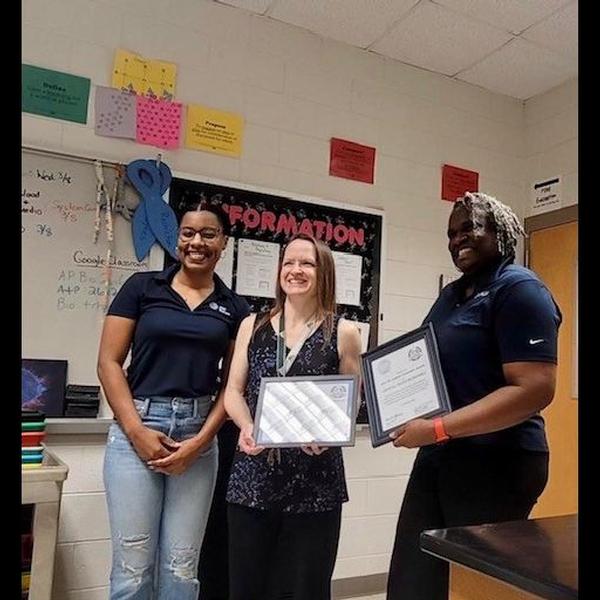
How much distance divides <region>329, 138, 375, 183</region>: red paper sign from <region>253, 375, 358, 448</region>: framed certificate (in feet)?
4.92

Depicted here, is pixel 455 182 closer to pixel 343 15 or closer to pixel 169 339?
pixel 343 15

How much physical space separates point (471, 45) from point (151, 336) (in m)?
2.19

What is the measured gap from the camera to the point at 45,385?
219 centimetres

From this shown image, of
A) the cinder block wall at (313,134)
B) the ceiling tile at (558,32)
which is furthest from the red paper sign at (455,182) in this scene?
the ceiling tile at (558,32)

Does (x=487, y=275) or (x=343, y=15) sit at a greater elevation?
(x=343, y=15)

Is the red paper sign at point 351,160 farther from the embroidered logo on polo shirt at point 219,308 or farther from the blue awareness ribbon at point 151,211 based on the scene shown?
the embroidered logo on polo shirt at point 219,308

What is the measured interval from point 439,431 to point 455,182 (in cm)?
209

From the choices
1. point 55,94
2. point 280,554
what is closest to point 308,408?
point 280,554

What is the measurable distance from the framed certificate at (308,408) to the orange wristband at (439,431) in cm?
24

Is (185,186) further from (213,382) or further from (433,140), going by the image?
(433,140)

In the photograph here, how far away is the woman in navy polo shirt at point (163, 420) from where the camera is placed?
171cm

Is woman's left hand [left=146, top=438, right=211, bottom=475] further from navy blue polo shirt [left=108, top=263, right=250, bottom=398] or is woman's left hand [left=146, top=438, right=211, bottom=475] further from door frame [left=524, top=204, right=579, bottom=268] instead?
door frame [left=524, top=204, right=579, bottom=268]

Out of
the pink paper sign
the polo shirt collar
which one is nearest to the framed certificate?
the polo shirt collar

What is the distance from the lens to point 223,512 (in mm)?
2178
